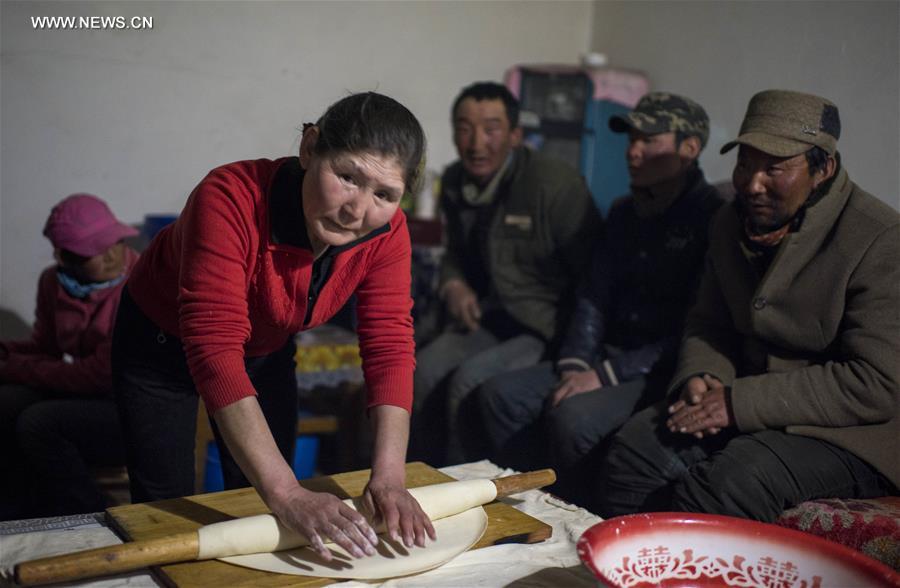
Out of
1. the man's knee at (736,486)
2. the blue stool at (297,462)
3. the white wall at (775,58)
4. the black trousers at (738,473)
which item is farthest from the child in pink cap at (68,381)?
the white wall at (775,58)

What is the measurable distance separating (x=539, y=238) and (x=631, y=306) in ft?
1.48

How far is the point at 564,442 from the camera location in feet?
7.54

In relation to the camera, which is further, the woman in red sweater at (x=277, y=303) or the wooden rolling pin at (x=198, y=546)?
the woman in red sweater at (x=277, y=303)

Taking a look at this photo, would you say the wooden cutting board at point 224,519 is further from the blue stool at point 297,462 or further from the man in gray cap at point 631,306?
the blue stool at point 297,462

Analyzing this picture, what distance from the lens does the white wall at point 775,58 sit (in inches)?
99.7

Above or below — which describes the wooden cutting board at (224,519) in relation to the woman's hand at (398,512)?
below

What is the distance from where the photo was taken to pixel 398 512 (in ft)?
4.09

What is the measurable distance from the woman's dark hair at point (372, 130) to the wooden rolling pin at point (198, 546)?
51cm

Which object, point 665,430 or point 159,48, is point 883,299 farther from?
point 159,48

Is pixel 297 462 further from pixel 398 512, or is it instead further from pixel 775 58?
pixel 775 58

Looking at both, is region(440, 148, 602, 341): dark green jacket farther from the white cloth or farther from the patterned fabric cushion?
the white cloth

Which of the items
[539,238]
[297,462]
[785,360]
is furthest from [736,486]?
[297,462]

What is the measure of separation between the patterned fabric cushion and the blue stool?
1.53 m

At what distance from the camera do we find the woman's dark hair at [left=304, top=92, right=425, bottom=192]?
1228 mm
